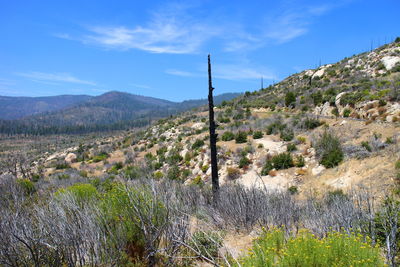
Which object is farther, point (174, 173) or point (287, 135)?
point (174, 173)

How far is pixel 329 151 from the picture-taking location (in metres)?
15.5

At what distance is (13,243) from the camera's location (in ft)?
13.1

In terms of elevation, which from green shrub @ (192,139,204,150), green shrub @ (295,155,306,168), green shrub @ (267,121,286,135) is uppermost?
green shrub @ (267,121,286,135)

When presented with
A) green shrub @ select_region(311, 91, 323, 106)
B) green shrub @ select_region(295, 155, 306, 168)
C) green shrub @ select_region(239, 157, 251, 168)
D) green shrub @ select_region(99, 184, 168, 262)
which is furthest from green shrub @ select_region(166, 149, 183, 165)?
green shrub @ select_region(99, 184, 168, 262)

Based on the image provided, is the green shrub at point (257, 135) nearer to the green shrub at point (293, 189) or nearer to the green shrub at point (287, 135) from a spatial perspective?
the green shrub at point (287, 135)

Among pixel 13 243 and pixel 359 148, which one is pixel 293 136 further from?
pixel 13 243

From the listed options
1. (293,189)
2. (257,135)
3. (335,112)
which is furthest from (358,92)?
(293,189)

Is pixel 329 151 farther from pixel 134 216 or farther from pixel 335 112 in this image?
pixel 134 216

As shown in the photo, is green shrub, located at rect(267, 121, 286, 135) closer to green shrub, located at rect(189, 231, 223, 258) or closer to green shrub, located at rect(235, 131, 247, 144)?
green shrub, located at rect(235, 131, 247, 144)

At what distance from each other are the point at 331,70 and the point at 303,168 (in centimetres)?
3172

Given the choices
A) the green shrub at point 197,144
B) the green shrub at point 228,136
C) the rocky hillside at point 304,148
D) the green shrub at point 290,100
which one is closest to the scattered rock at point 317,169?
the rocky hillside at point 304,148

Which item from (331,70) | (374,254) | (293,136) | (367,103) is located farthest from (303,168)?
(331,70)

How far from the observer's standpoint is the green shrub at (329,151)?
14.8 m

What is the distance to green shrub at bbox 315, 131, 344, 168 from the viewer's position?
48.5 feet
